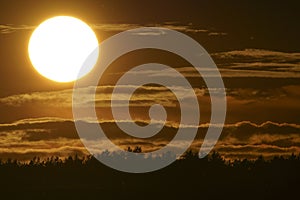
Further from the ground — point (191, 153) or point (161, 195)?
point (191, 153)

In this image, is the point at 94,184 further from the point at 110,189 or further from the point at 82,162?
the point at 82,162

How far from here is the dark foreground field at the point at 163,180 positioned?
372 feet

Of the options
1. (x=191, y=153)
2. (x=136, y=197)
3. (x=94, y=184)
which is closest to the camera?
(x=136, y=197)

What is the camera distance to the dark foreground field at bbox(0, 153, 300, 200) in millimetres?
113375

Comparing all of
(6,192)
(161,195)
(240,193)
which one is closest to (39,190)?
(6,192)

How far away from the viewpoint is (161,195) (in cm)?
11719

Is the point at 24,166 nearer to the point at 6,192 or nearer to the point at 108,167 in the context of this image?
the point at 108,167

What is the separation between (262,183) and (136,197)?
560 inches

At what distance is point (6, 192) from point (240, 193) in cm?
2360

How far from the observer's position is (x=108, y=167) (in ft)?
443

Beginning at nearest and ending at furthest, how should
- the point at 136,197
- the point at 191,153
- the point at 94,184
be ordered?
the point at 136,197
the point at 94,184
the point at 191,153

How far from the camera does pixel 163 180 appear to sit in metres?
126

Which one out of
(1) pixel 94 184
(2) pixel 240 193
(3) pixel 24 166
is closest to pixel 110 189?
(1) pixel 94 184

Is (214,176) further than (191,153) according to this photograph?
No
